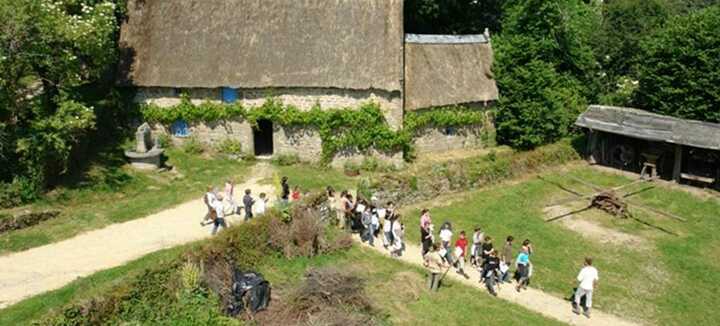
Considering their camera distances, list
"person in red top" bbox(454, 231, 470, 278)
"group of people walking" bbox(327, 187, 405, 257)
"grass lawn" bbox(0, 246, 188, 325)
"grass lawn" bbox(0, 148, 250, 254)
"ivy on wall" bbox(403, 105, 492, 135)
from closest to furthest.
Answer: "grass lawn" bbox(0, 246, 188, 325) < "person in red top" bbox(454, 231, 470, 278) < "grass lawn" bbox(0, 148, 250, 254) < "group of people walking" bbox(327, 187, 405, 257) < "ivy on wall" bbox(403, 105, 492, 135)

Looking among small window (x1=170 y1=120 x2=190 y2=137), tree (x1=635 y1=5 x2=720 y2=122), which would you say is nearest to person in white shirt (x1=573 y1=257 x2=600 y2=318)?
tree (x1=635 y1=5 x2=720 y2=122)

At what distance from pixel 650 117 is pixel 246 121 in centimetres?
1699

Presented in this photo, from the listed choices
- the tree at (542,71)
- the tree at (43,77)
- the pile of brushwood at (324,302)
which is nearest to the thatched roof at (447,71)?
the tree at (542,71)

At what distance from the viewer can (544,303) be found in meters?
18.6

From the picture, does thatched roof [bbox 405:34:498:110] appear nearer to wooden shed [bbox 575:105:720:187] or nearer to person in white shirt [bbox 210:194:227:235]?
wooden shed [bbox 575:105:720:187]

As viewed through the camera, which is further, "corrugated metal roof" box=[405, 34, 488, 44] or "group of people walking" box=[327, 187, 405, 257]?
"corrugated metal roof" box=[405, 34, 488, 44]

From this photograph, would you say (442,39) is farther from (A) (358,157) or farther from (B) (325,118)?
(B) (325,118)

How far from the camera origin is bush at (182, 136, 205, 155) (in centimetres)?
2875

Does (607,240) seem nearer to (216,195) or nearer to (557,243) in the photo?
(557,243)

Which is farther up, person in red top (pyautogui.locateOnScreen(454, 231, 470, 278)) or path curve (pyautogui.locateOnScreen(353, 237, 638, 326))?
person in red top (pyautogui.locateOnScreen(454, 231, 470, 278))

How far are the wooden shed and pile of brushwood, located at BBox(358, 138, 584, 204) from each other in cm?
140

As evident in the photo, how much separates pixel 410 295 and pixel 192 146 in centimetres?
1415

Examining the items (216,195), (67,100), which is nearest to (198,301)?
(216,195)

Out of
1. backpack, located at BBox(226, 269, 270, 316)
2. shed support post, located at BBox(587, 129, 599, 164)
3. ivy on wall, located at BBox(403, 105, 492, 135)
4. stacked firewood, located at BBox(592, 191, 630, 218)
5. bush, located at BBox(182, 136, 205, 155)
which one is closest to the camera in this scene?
backpack, located at BBox(226, 269, 270, 316)
